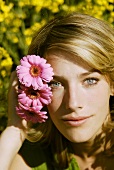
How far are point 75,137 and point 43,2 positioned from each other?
1.67 metres

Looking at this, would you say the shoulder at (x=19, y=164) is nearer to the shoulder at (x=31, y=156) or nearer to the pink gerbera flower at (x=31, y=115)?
the shoulder at (x=31, y=156)

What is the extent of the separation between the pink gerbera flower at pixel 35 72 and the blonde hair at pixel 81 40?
10 cm

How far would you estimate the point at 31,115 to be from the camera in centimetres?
273

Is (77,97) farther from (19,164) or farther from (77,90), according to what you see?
(19,164)

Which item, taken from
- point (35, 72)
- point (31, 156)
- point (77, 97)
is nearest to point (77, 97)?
point (77, 97)

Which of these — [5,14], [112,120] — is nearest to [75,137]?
[112,120]

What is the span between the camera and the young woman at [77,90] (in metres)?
2.56

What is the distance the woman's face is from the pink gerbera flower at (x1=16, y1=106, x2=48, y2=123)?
0.05 metres

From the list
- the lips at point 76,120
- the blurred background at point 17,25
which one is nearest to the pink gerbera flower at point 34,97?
the lips at point 76,120

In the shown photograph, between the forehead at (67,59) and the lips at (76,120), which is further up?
the forehead at (67,59)

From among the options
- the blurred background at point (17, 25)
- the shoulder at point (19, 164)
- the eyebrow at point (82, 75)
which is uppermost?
the blurred background at point (17, 25)

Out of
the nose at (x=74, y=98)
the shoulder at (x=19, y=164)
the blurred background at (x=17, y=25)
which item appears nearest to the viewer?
the nose at (x=74, y=98)

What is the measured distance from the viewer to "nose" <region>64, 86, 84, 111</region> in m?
2.53

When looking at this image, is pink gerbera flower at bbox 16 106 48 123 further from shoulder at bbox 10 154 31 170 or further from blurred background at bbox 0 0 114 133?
blurred background at bbox 0 0 114 133
